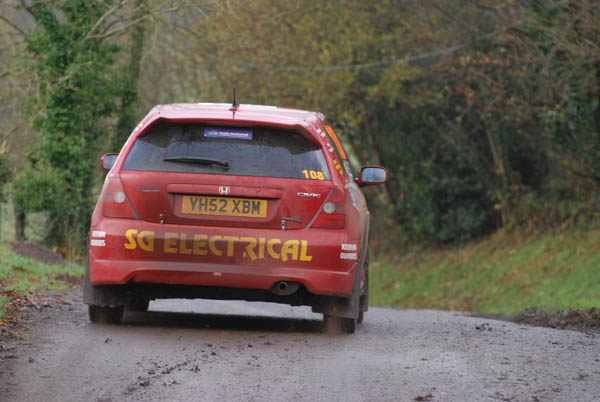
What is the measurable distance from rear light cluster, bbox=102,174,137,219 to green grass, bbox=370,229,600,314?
39.4 ft

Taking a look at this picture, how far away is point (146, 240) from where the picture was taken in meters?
8.25

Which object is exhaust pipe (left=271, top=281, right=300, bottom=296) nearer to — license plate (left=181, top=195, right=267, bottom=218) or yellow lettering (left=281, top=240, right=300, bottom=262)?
yellow lettering (left=281, top=240, right=300, bottom=262)

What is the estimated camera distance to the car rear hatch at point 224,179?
27.1 ft

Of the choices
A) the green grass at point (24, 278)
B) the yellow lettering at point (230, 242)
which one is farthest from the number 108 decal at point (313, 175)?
the green grass at point (24, 278)

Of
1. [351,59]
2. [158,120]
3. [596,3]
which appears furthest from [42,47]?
[158,120]

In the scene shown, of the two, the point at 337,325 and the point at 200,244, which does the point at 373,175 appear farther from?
the point at 200,244

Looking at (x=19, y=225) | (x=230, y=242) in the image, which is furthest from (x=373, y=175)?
(x=19, y=225)

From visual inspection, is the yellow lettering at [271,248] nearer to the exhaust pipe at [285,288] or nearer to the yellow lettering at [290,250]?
the yellow lettering at [290,250]

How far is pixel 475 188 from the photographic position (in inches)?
1251

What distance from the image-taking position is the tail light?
8.36 meters

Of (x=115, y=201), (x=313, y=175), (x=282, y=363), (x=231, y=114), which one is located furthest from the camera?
(x=231, y=114)

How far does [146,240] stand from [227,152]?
93 centimetres

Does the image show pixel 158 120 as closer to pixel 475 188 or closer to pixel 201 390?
pixel 201 390

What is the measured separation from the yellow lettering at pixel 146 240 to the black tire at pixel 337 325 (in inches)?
68.9
